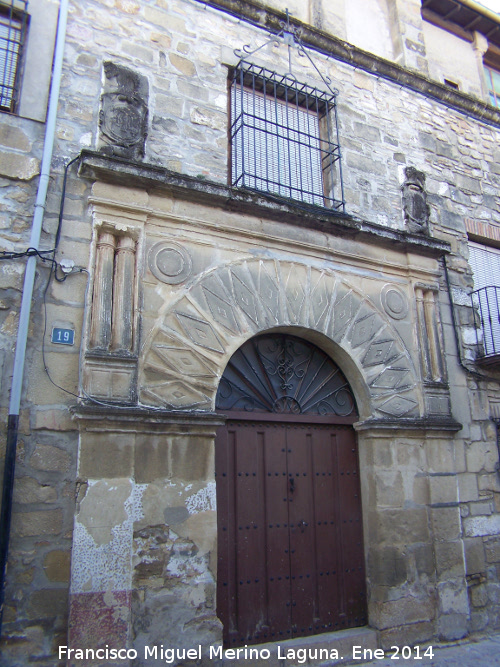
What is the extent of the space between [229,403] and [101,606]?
5.61ft

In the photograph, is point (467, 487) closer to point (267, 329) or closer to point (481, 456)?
point (481, 456)

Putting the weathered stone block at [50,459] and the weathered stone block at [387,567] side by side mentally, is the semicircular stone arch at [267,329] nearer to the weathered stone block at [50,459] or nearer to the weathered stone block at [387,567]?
the weathered stone block at [50,459]

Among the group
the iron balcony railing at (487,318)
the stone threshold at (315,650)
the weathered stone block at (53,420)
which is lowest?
the stone threshold at (315,650)

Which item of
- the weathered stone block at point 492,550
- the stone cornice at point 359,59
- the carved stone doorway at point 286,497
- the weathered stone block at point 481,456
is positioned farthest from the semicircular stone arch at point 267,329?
the stone cornice at point 359,59

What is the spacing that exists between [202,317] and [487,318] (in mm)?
3359

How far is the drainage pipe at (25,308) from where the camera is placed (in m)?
3.12

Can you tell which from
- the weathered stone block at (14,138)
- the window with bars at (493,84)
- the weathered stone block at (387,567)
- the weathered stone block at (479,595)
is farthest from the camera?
the window with bars at (493,84)

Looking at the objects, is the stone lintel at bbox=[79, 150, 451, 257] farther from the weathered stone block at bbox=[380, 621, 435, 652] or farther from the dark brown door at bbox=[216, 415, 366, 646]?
the weathered stone block at bbox=[380, 621, 435, 652]

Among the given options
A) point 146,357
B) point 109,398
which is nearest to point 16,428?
point 109,398

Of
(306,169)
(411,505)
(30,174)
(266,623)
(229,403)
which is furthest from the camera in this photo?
(306,169)

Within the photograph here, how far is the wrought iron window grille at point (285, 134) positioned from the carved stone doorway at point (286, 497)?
1.50 metres

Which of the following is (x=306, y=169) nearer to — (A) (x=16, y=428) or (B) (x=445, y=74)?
(B) (x=445, y=74)

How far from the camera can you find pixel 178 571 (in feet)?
11.5

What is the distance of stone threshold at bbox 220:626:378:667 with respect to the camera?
382 cm
